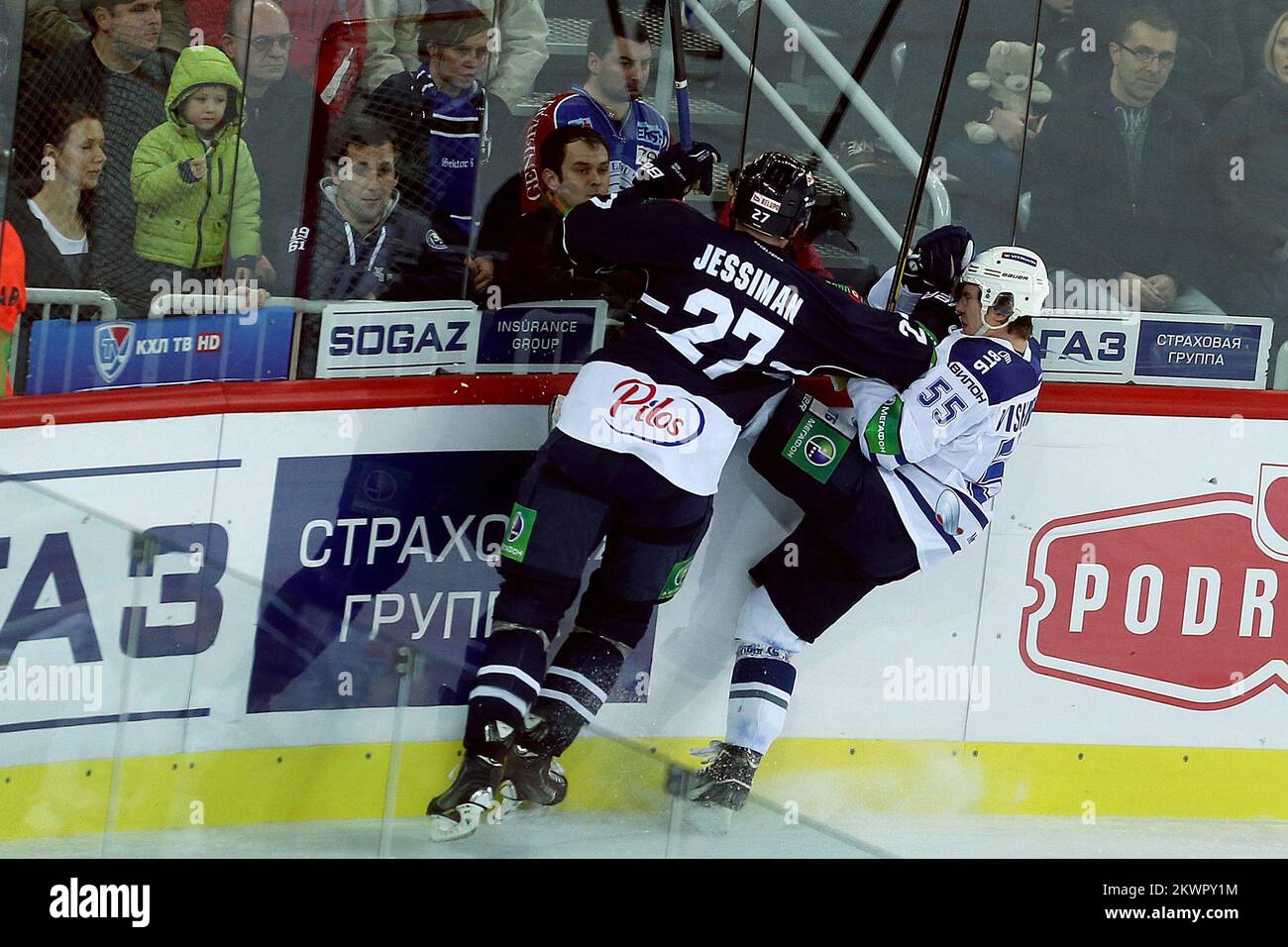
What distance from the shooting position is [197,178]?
4.05m

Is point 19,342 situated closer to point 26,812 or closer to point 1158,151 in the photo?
point 26,812

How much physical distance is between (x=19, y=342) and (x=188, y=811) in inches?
54.3

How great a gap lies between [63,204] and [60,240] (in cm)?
9

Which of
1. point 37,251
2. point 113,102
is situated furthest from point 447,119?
point 37,251

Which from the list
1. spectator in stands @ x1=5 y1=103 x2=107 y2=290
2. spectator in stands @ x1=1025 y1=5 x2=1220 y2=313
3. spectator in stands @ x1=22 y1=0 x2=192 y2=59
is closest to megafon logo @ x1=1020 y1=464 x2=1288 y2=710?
spectator in stands @ x1=1025 y1=5 x2=1220 y2=313

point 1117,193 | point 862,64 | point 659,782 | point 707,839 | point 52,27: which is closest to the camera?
point 659,782

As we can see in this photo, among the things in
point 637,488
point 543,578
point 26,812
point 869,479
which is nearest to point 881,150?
point 869,479

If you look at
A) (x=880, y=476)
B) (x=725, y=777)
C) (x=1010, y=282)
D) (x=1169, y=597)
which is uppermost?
(x=1010, y=282)

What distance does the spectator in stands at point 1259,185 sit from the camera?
467cm

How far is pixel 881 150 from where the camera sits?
14.8ft

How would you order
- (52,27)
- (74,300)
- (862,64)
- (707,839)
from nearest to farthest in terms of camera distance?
(707,839) < (52,27) < (74,300) < (862,64)

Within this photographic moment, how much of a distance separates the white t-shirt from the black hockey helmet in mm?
1598

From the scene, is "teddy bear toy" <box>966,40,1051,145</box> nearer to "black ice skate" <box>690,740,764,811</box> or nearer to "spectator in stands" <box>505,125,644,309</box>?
"spectator in stands" <box>505,125,644,309</box>

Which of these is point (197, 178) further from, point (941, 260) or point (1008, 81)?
point (1008, 81)
